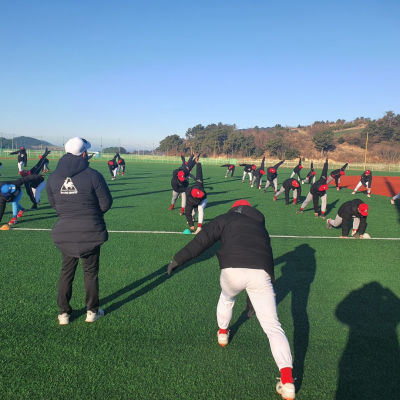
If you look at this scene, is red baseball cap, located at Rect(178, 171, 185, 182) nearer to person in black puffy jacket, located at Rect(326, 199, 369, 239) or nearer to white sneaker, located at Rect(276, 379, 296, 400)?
person in black puffy jacket, located at Rect(326, 199, 369, 239)

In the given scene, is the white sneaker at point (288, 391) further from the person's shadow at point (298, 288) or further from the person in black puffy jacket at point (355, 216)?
the person in black puffy jacket at point (355, 216)

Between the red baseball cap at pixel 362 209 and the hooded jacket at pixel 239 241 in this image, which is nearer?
the hooded jacket at pixel 239 241

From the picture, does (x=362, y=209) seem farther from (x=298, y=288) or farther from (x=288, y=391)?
(x=288, y=391)

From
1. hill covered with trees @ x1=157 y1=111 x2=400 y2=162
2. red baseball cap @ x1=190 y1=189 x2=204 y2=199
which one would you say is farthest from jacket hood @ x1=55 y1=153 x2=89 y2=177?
hill covered with trees @ x1=157 y1=111 x2=400 y2=162

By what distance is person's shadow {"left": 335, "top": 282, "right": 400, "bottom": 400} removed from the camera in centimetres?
314

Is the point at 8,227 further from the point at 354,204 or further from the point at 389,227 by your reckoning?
the point at 389,227

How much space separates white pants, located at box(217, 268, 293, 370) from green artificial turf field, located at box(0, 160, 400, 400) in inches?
16.9

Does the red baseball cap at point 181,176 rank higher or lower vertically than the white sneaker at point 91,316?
higher

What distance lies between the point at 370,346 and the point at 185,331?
2.19 metres

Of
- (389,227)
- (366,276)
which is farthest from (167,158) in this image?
(366,276)

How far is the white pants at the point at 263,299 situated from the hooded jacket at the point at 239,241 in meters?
0.07

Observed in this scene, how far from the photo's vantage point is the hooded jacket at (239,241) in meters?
3.28

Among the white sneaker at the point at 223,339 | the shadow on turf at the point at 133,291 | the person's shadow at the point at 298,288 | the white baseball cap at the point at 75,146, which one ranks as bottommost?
the person's shadow at the point at 298,288

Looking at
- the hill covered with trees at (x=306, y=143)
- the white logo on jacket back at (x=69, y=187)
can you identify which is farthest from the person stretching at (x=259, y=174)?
the hill covered with trees at (x=306, y=143)
